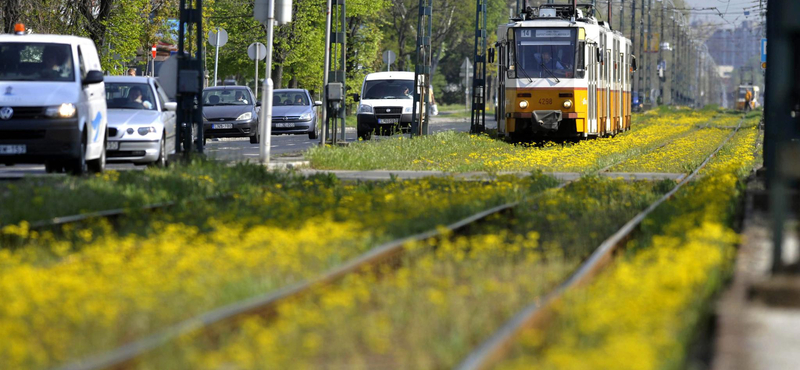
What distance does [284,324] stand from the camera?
249 inches

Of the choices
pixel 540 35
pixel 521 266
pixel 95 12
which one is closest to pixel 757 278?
pixel 521 266

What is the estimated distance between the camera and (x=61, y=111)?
52.3 ft

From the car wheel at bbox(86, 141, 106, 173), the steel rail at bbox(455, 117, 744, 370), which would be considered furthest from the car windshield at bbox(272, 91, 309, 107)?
the steel rail at bbox(455, 117, 744, 370)

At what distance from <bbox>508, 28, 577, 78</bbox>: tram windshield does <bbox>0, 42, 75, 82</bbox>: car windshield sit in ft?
50.7

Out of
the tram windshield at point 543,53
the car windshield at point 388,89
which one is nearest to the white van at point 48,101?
the tram windshield at point 543,53

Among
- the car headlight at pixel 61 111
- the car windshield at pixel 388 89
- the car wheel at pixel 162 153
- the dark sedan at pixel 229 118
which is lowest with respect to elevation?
the car wheel at pixel 162 153

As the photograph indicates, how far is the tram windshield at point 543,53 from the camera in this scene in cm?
3017

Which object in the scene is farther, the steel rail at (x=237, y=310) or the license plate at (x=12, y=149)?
the license plate at (x=12, y=149)

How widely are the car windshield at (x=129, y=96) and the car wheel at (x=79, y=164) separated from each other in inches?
138

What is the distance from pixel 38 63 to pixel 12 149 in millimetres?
1341

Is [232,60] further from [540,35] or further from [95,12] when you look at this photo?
[540,35]

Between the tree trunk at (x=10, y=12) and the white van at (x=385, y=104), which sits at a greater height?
the tree trunk at (x=10, y=12)

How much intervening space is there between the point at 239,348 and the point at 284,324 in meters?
0.68

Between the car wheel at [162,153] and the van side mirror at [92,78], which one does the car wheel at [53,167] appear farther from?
the van side mirror at [92,78]
